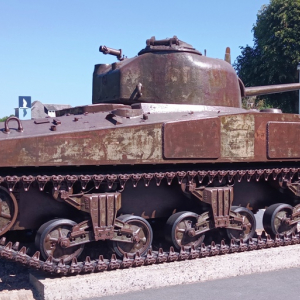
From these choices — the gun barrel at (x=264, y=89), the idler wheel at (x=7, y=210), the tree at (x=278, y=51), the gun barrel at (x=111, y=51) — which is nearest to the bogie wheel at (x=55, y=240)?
the idler wheel at (x=7, y=210)

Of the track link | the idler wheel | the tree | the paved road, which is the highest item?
the tree

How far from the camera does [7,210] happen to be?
7105 mm

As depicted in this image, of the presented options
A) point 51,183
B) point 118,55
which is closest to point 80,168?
point 51,183

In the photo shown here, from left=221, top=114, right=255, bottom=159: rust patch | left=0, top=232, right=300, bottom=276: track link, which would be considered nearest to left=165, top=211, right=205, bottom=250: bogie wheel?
left=0, top=232, right=300, bottom=276: track link

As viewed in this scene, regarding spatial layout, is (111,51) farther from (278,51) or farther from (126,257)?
(278,51)

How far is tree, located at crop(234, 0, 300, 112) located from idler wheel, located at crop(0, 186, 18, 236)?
101ft

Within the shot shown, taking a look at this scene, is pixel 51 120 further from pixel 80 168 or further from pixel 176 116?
pixel 176 116

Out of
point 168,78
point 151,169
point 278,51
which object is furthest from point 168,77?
point 278,51

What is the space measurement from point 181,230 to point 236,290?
155 cm

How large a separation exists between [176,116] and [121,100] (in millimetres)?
1668

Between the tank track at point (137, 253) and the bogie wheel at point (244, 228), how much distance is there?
0.52ft

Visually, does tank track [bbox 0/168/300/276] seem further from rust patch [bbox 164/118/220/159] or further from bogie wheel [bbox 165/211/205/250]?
rust patch [bbox 164/118/220/159]

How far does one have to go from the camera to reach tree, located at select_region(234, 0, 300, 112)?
35.2m

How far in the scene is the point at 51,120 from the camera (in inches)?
312
